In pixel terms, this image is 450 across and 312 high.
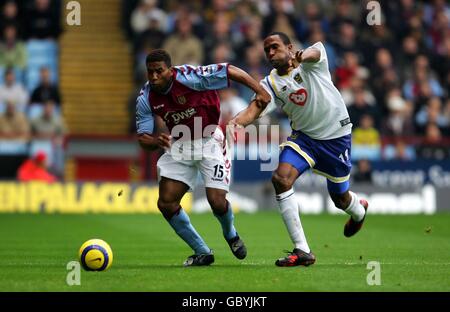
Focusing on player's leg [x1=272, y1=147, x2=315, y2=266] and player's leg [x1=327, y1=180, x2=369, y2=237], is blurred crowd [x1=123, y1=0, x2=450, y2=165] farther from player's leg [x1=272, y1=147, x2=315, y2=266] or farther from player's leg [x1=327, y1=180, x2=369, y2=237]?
player's leg [x1=272, y1=147, x2=315, y2=266]

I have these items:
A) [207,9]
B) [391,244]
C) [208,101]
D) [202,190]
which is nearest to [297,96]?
[208,101]

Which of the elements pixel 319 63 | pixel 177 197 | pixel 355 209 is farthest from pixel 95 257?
pixel 355 209

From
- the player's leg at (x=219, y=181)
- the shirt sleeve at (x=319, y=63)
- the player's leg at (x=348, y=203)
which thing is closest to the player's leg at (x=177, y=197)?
the player's leg at (x=219, y=181)

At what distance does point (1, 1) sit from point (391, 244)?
16109 mm

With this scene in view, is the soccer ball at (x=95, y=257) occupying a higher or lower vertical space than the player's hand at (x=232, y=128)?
lower

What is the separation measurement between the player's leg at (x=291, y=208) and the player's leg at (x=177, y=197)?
93cm

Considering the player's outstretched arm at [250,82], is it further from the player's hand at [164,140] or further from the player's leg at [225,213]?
the player's leg at [225,213]

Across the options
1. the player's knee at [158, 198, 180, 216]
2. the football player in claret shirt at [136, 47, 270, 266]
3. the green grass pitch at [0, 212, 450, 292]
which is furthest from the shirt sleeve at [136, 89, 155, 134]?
the green grass pitch at [0, 212, 450, 292]

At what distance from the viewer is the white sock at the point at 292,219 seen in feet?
37.2

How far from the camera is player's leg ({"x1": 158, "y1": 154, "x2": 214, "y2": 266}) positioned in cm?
1149

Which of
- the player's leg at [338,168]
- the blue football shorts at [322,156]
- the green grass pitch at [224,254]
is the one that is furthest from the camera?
the player's leg at [338,168]

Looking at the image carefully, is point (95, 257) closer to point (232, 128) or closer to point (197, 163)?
point (197, 163)

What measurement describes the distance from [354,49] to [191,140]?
15.2 m

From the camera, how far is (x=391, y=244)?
14867 mm
